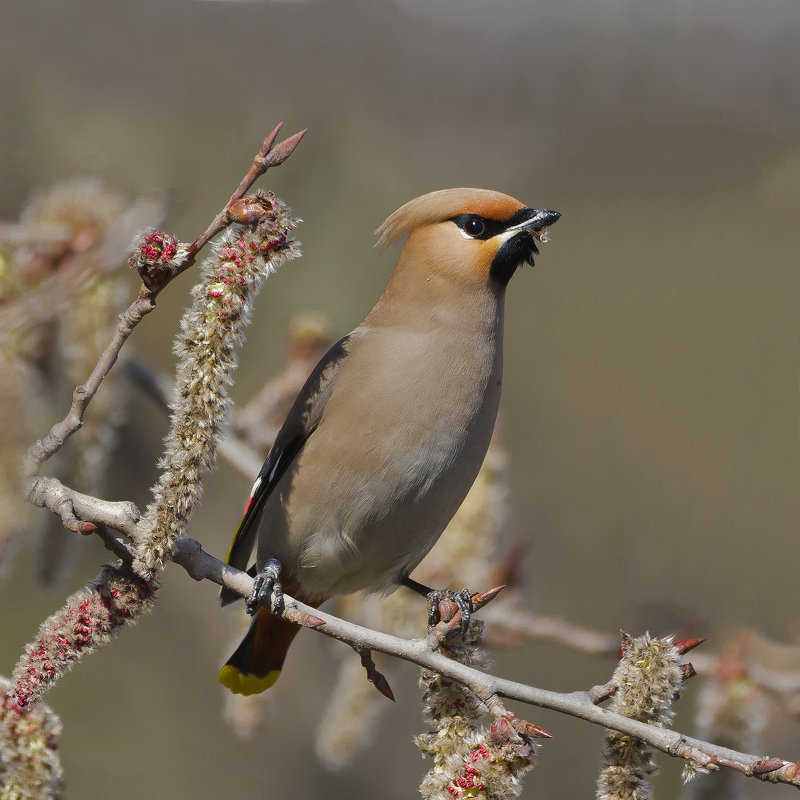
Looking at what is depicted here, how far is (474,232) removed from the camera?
123 inches

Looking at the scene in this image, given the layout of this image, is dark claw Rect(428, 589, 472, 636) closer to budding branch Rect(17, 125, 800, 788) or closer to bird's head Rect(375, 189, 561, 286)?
budding branch Rect(17, 125, 800, 788)

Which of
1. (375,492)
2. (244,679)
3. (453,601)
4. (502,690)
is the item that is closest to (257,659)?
(244,679)

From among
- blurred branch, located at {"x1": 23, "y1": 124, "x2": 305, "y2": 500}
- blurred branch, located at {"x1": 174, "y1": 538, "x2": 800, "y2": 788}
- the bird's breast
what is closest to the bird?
the bird's breast

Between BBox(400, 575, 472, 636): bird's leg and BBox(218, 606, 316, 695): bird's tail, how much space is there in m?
0.40

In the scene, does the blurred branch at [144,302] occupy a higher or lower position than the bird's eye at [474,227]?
lower

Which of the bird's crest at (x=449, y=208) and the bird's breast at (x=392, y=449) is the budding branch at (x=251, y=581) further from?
the bird's crest at (x=449, y=208)

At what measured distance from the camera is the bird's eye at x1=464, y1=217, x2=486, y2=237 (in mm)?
3113

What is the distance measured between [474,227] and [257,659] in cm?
154

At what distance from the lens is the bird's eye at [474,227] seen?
123 inches

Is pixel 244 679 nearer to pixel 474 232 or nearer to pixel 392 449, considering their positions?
pixel 392 449

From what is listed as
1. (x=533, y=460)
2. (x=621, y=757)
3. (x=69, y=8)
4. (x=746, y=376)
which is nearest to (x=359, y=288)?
(x=533, y=460)

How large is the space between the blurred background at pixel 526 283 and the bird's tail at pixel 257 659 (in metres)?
0.90

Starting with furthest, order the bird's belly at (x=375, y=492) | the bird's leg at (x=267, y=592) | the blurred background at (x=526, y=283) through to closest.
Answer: the blurred background at (x=526, y=283) < the bird's belly at (x=375, y=492) < the bird's leg at (x=267, y=592)

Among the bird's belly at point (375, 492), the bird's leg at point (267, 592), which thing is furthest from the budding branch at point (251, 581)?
the bird's belly at point (375, 492)
